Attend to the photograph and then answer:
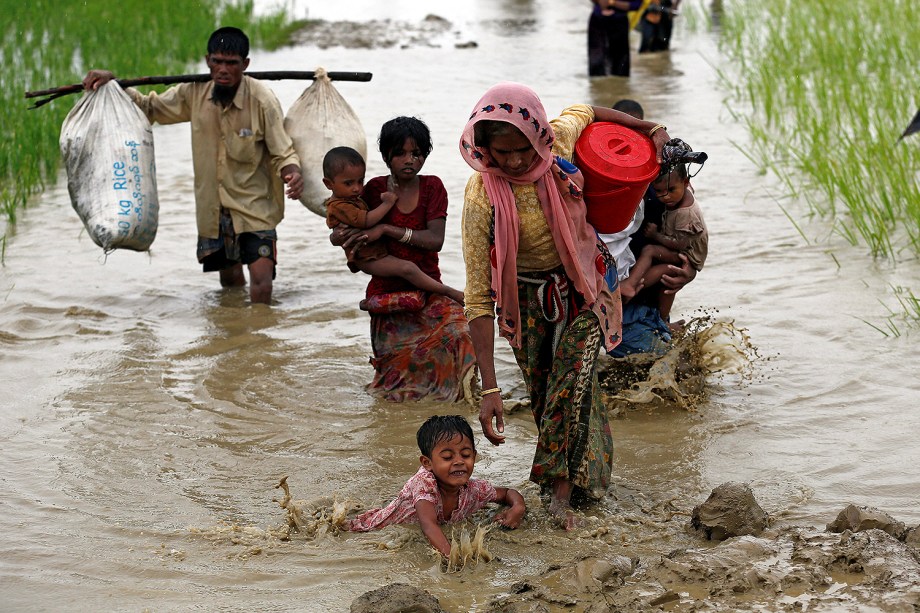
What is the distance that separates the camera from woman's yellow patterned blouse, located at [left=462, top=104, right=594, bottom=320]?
133 inches

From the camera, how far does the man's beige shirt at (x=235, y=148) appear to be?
559 centimetres

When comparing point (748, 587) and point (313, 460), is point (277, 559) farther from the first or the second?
point (748, 587)

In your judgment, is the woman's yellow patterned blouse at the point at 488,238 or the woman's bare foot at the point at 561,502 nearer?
the woman's yellow patterned blouse at the point at 488,238

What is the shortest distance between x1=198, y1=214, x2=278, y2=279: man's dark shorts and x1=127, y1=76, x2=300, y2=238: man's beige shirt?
41mm

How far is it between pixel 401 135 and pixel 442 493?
1467 mm

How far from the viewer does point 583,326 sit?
3.51 m

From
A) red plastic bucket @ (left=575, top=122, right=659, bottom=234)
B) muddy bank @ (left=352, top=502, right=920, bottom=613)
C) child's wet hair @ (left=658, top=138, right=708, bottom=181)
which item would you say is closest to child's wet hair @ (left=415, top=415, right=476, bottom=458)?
muddy bank @ (left=352, top=502, right=920, bottom=613)

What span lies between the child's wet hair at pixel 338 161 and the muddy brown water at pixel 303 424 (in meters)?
0.92

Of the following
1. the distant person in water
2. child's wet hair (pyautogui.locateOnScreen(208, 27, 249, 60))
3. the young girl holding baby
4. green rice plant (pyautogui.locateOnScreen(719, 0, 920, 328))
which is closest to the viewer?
the young girl holding baby

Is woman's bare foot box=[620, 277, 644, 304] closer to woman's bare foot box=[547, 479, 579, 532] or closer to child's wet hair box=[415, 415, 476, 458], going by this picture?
woman's bare foot box=[547, 479, 579, 532]

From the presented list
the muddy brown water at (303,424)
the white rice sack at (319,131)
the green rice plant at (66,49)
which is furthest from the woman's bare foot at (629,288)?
the green rice plant at (66,49)

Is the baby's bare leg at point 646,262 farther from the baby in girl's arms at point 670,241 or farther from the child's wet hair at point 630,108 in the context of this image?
the child's wet hair at point 630,108

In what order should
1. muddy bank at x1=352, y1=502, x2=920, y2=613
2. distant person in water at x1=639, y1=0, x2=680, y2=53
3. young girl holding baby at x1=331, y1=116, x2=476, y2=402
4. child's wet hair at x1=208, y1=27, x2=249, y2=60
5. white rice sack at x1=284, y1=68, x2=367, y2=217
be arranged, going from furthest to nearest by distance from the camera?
distant person in water at x1=639, y1=0, x2=680, y2=53 < white rice sack at x1=284, y1=68, x2=367, y2=217 < child's wet hair at x1=208, y1=27, x2=249, y2=60 < young girl holding baby at x1=331, y1=116, x2=476, y2=402 < muddy bank at x1=352, y1=502, x2=920, y2=613

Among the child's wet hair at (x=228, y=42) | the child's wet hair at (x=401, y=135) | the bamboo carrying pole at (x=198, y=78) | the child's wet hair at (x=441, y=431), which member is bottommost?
the child's wet hair at (x=441, y=431)
